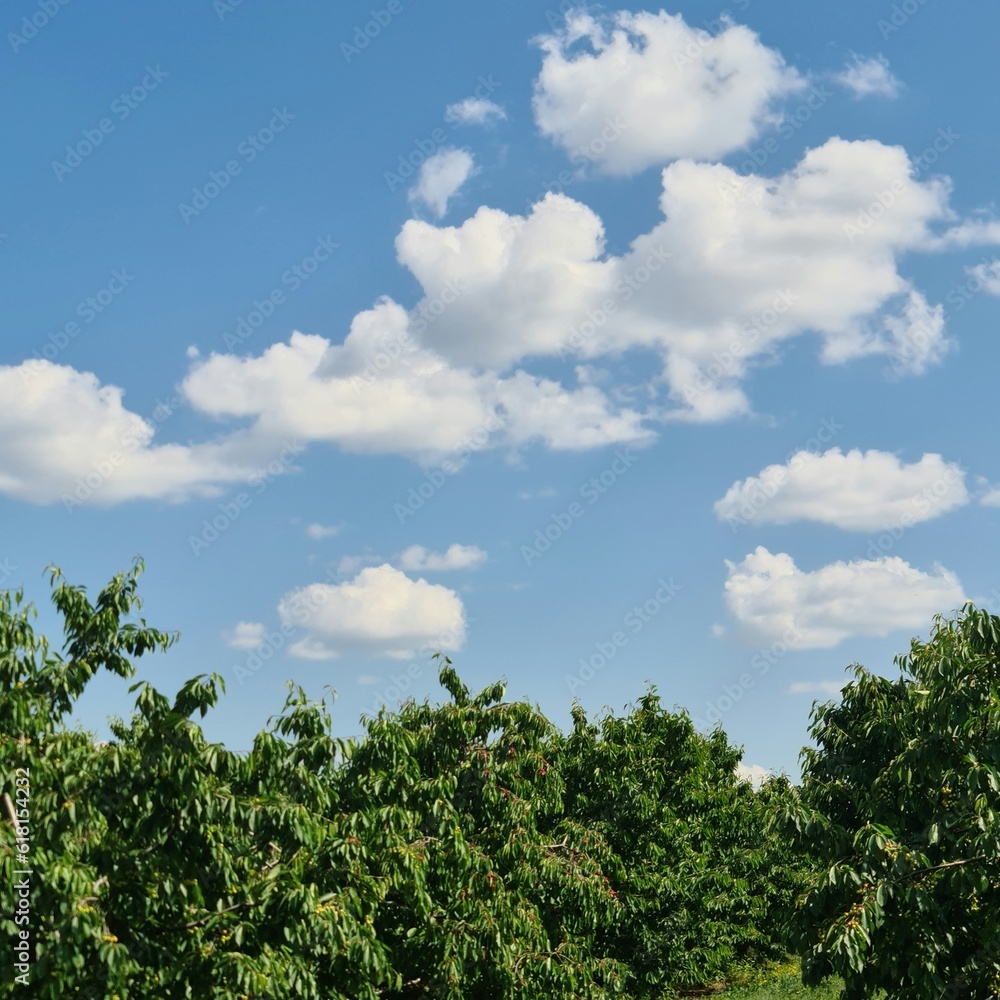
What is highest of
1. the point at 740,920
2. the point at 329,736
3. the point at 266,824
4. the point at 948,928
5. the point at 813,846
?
the point at 329,736

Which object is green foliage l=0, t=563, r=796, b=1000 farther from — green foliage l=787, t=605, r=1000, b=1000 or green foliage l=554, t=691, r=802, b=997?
green foliage l=787, t=605, r=1000, b=1000

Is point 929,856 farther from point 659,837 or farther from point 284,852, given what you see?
point 659,837

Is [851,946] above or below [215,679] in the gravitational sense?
below

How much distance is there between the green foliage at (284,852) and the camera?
899 cm

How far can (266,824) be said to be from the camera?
32.5 feet

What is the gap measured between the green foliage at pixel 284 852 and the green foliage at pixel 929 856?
463 centimetres

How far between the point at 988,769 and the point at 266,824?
303 inches

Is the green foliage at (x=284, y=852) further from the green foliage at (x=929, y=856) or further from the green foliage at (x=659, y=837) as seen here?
the green foliage at (x=929, y=856)

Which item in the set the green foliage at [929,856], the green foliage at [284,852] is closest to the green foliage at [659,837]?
the green foliage at [284,852]

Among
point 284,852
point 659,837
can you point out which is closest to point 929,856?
point 284,852

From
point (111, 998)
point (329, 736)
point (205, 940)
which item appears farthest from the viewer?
point (329, 736)

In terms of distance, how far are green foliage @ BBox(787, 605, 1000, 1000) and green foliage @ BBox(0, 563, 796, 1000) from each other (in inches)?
182

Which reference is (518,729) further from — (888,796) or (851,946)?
(851,946)

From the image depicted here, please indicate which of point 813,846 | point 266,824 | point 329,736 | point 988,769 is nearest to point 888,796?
point 813,846
